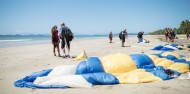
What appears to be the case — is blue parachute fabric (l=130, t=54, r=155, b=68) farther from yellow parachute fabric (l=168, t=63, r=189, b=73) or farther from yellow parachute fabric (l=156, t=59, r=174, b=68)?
yellow parachute fabric (l=168, t=63, r=189, b=73)

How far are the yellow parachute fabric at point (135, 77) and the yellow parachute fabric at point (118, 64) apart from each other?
21cm

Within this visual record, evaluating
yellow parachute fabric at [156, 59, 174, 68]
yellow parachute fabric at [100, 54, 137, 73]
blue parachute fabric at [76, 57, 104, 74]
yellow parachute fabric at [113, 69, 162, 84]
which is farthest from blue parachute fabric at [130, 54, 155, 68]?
blue parachute fabric at [76, 57, 104, 74]

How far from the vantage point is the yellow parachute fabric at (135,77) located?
531cm

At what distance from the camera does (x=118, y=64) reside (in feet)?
19.5

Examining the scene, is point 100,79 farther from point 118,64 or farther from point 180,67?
point 180,67

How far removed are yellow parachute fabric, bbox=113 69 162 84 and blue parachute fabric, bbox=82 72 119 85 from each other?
210 millimetres

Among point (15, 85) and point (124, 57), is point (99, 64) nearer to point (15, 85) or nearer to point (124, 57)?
point (124, 57)

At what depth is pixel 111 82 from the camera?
17.2 ft

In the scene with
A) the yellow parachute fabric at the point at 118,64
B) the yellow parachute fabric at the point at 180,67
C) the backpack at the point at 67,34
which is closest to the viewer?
the yellow parachute fabric at the point at 118,64

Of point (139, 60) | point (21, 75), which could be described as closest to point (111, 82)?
point (139, 60)

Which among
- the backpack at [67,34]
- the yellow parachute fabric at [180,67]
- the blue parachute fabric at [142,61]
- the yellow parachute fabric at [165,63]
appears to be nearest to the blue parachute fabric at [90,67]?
the blue parachute fabric at [142,61]

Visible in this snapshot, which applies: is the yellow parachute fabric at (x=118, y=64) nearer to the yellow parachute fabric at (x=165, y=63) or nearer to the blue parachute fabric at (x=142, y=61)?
the blue parachute fabric at (x=142, y=61)

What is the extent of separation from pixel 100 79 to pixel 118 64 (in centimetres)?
92

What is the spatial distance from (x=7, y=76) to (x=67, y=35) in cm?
454
